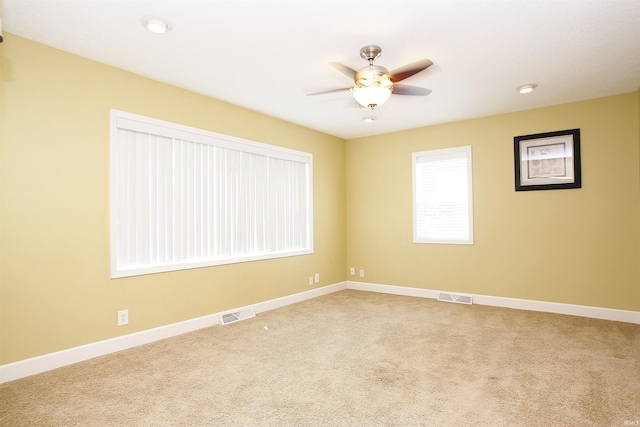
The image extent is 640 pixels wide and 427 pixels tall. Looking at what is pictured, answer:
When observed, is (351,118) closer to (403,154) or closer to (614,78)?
(403,154)

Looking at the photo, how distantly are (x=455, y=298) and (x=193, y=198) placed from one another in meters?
3.85

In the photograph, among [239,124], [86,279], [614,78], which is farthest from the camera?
[239,124]

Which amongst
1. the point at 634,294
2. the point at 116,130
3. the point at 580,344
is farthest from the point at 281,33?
the point at 634,294

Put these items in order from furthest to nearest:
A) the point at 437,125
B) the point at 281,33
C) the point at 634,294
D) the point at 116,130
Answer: the point at 437,125 < the point at 634,294 < the point at 116,130 < the point at 281,33

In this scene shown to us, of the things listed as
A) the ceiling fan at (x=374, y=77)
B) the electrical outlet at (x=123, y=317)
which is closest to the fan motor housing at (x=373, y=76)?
the ceiling fan at (x=374, y=77)

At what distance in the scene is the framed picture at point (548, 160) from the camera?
443cm

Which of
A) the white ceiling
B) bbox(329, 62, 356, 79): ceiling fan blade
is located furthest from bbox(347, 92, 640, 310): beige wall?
bbox(329, 62, 356, 79): ceiling fan blade

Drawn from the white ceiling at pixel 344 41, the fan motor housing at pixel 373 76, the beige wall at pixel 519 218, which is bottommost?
the beige wall at pixel 519 218

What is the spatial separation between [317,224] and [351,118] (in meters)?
1.76

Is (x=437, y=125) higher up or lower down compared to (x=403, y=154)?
higher up

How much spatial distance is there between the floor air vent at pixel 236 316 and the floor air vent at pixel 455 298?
9.05 feet

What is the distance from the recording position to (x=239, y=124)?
454 centimetres

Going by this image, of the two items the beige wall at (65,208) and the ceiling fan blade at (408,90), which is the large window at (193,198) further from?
the ceiling fan blade at (408,90)

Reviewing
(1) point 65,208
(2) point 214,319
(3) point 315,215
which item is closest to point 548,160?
(3) point 315,215
